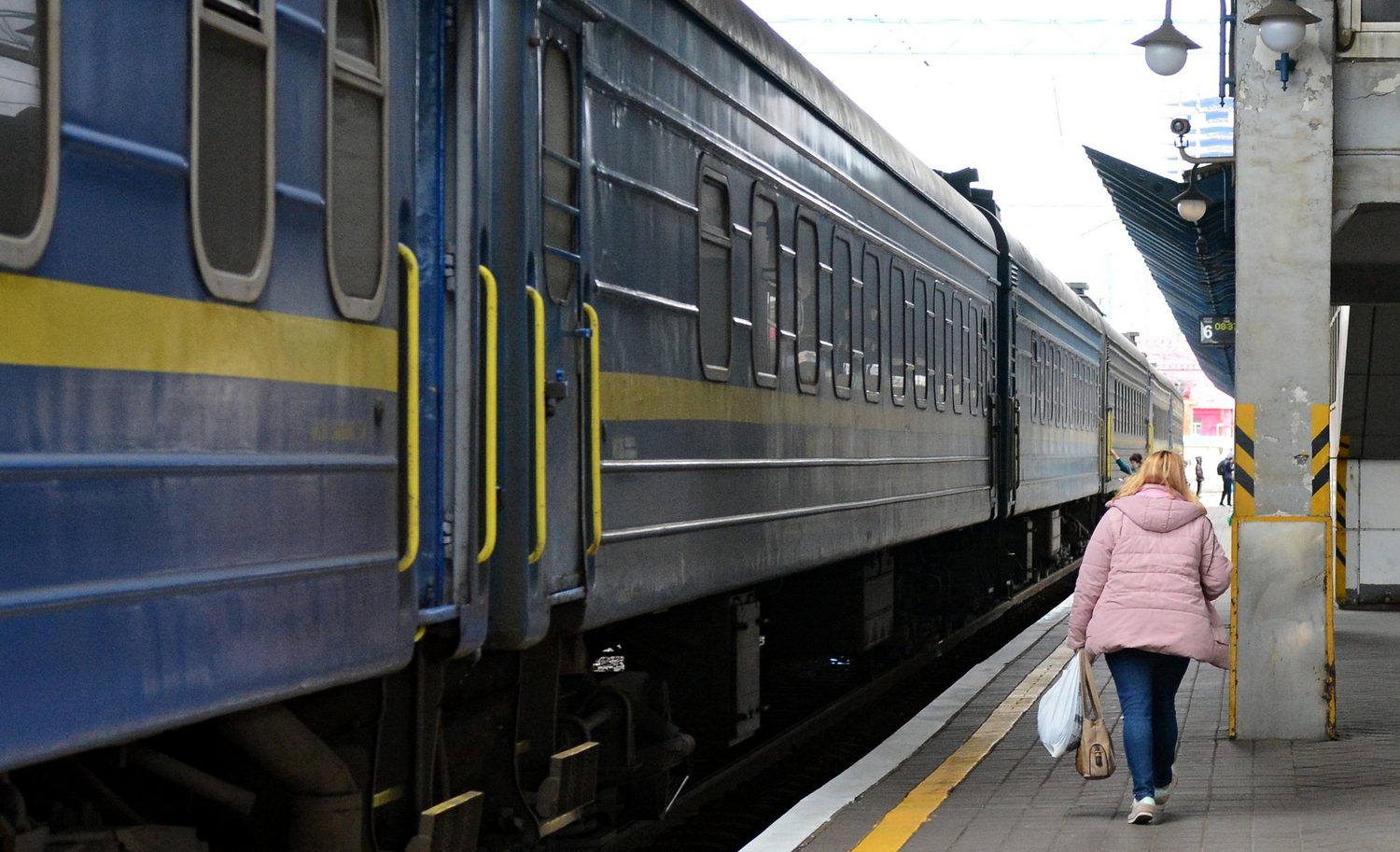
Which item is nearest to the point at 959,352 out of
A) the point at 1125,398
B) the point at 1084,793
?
the point at 1084,793

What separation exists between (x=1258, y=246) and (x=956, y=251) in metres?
5.27

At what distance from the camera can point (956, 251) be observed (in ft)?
47.4

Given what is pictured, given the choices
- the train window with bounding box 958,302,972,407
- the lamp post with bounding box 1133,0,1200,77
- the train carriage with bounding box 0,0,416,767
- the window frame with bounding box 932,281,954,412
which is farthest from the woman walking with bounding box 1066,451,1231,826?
the train window with bounding box 958,302,972,407

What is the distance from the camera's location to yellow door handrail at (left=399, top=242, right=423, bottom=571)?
4512 mm

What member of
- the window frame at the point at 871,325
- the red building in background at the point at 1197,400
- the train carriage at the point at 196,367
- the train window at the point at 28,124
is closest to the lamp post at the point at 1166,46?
the window frame at the point at 871,325

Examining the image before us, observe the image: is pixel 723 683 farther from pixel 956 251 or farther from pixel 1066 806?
pixel 956 251

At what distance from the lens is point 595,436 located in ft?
Answer: 19.4

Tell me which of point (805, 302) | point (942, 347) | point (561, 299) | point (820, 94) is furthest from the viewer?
point (942, 347)

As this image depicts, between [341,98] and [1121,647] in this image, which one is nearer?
[341,98]

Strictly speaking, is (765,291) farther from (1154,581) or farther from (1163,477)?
(1154,581)

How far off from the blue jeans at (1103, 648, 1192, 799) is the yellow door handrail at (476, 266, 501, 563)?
A: 3162 millimetres

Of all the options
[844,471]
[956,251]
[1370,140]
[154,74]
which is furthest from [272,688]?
[956,251]

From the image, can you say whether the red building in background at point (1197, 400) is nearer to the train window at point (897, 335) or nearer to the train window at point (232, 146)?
the train window at point (897, 335)

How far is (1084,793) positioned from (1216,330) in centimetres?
2009
